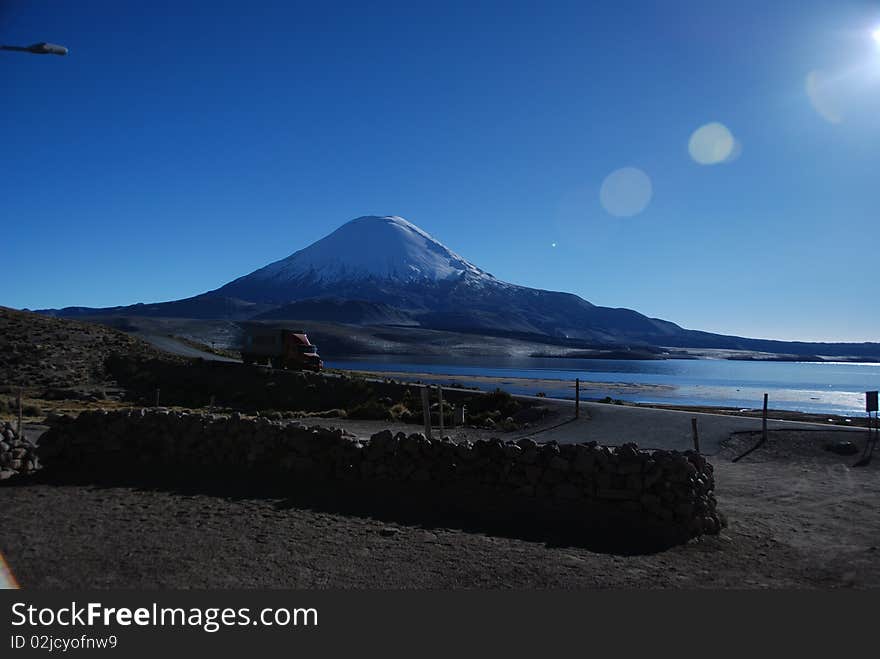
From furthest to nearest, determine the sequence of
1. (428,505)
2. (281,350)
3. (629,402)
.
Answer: (281,350), (629,402), (428,505)

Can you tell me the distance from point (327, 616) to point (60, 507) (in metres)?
5.30

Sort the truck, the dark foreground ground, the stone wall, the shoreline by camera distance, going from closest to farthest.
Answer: the dark foreground ground → the stone wall → the shoreline → the truck

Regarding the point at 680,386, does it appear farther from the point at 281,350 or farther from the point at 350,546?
the point at 350,546

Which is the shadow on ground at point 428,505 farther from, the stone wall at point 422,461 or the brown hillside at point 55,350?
the brown hillside at point 55,350

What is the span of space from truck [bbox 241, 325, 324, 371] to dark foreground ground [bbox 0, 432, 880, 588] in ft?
90.1

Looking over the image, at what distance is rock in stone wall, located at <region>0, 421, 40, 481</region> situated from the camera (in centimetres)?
1010

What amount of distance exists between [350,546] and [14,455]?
7.11 m

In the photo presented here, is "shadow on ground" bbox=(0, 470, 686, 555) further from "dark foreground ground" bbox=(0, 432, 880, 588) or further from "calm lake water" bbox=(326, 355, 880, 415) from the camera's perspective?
"calm lake water" bbox=(326, 355, 880, 415)

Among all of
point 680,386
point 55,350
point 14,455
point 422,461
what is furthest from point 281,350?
point 680,386

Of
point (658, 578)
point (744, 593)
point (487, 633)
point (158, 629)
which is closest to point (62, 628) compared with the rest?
point (158, 629)

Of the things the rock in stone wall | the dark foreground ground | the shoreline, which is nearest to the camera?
the dark foreground ground

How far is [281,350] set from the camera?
125 ft

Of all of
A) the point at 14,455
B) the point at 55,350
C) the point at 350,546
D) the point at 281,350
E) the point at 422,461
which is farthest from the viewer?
the point at 55,350

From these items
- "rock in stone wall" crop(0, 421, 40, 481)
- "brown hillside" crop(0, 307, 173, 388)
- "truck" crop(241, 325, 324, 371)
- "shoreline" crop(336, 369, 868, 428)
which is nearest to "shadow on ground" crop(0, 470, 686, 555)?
"rock in stone wall" crop(0, 421, 40, 481)
